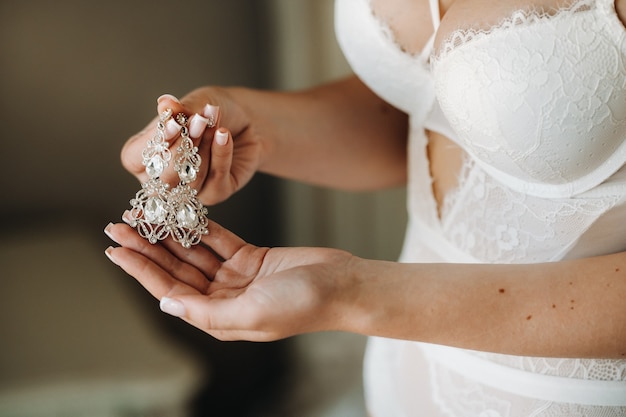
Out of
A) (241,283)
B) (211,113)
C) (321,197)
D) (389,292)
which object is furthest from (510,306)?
(321,197)

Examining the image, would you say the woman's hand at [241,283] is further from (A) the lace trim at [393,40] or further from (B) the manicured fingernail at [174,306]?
(A) the lace trim at [393,40]

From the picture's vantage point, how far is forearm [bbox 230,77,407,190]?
0.85m

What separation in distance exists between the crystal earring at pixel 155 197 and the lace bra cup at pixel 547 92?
0.26 metres

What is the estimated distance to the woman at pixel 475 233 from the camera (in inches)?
21.7

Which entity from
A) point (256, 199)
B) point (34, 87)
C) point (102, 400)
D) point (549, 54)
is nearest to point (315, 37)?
point (256, 199)

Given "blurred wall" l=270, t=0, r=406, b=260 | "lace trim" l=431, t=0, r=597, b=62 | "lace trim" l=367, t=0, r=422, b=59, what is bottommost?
"blurred wall" l=270, t=0, r=406, b=260

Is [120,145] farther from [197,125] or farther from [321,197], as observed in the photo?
[197,125]

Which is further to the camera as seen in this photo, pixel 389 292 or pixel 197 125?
pixel 197 125

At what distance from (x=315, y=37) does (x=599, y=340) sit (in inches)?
58.6

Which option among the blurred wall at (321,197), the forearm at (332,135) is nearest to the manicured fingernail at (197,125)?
the forearm at (332,135)

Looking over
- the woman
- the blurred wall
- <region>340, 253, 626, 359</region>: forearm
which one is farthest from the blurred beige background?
<region>340, 253, 626, 359</region>: forearm

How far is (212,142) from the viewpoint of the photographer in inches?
27.3

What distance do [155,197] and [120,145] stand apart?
1.35m

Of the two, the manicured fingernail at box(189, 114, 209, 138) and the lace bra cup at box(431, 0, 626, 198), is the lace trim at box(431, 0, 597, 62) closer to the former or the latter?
the lace bra cup at box(431, 0, 626, 198)
